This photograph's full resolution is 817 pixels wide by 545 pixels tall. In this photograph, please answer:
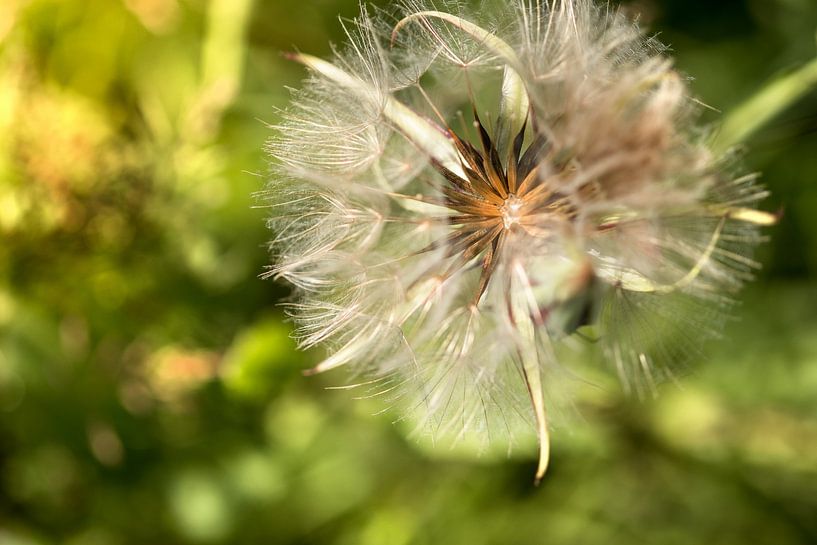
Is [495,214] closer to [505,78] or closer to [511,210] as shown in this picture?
[511,210]

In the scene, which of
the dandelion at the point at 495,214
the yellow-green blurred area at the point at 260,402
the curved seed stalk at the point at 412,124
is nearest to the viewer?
the dandelion at the point at 495,214

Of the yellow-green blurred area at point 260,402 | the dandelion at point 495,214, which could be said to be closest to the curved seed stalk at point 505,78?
the dandelion at point 495,214

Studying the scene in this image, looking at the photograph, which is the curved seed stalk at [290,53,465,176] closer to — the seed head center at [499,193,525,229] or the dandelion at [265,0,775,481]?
the dandelion at [265,0,775,481]

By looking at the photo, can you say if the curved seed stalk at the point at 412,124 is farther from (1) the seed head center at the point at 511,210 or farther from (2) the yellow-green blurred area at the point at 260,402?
(2) the yellow-green blurred area at the point at 260,402

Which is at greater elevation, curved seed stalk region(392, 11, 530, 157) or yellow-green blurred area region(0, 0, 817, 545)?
curved seed stalk region(392, 11, 530, 157)

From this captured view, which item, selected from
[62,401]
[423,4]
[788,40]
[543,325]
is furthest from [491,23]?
[62,401]

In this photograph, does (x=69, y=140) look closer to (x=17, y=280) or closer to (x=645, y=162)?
(x=17, y=280)

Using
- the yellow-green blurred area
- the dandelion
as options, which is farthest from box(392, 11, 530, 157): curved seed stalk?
the yellow-green blurred area
